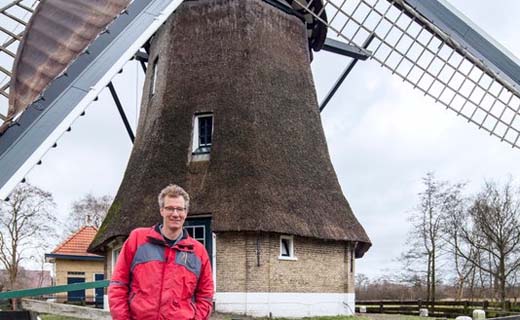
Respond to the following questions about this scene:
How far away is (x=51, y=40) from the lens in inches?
147

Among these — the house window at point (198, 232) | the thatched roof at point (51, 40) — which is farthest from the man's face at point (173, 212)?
the house window at point (198, 232)

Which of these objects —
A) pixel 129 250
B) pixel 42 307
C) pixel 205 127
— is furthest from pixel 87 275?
pixel 129 250

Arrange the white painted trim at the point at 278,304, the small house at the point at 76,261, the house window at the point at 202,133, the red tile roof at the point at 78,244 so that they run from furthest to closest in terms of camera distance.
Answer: the red tile roof at the point at 78,244 < the small house at the point at 76,261 < the house window at the point at 202,133 < the white painted trim at the point at 278,304

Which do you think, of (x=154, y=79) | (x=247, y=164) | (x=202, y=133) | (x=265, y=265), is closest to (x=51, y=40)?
(x=247, y=164)

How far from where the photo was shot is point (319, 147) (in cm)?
1223

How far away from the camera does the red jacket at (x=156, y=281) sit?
2746mm

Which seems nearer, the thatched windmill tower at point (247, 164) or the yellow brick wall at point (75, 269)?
the thatched windmill tower at point (247, 164)

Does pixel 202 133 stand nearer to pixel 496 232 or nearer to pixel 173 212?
pixel 173 212

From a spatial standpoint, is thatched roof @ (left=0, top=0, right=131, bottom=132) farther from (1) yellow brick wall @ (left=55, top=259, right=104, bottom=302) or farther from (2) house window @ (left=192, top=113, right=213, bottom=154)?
(1) yellow brick wall @ (left=55, top=259, right=104, bottom=302)

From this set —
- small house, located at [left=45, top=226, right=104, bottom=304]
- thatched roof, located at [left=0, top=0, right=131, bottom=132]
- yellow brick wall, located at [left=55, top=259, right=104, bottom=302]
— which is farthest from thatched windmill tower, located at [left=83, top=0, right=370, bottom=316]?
yellow brick wall, located at [left=55, top=259, right=104, bottom=302]

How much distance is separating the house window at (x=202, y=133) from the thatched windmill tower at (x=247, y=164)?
0.02 meters

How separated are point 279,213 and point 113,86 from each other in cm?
499

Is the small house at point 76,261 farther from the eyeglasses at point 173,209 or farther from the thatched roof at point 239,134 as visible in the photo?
the eyeglasses at point 173,209

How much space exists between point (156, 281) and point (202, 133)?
9040 mm
